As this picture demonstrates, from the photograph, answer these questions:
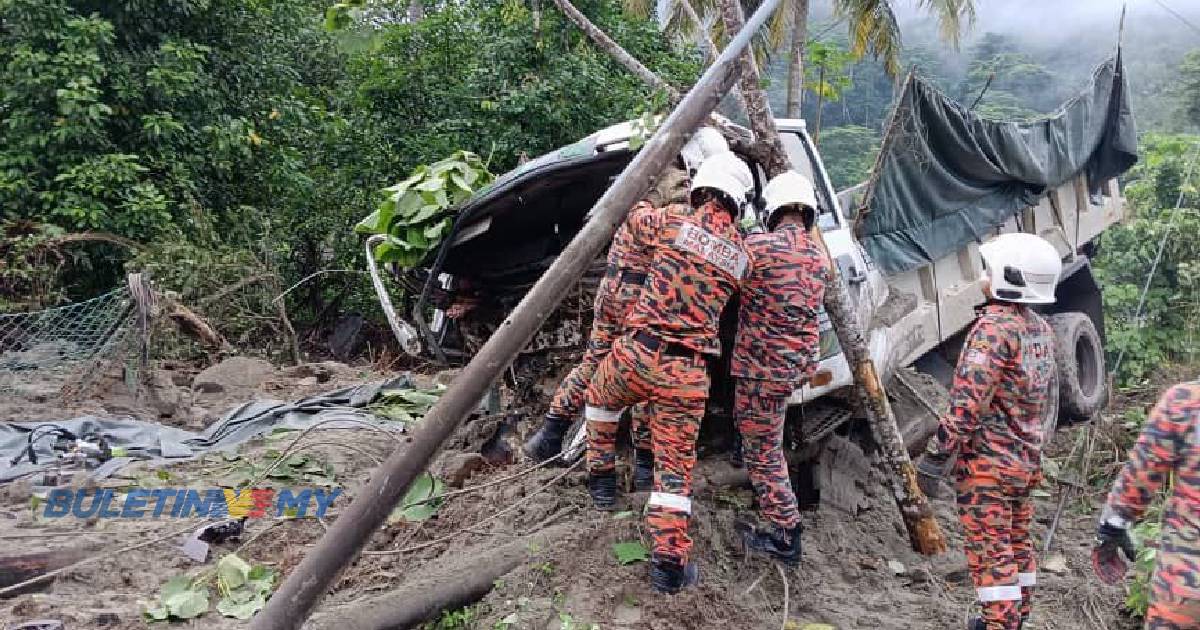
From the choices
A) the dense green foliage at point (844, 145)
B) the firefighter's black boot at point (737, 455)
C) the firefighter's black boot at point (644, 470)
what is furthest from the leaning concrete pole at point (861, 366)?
the dense green foliage at point (844, 145)

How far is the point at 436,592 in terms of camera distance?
452cm

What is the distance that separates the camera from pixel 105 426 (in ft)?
24.7

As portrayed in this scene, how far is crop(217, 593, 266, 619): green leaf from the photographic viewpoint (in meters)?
4.79

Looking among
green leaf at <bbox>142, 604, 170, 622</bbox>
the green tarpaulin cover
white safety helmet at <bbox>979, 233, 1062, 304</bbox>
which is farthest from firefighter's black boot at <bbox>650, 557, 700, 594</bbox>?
the green tarpaulin cover

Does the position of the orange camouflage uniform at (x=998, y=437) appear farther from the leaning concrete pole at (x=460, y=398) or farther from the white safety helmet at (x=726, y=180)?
the leaning concrete pole at (x=460, y=398)

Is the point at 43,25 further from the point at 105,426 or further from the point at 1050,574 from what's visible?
the point at 1050,574

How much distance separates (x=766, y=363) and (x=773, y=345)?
0.31 ft

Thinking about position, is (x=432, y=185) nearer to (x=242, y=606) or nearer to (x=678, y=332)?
(x=678, y=332)

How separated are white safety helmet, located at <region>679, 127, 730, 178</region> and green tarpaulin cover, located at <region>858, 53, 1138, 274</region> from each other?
2246mm

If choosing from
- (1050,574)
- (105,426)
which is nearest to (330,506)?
(105,426)

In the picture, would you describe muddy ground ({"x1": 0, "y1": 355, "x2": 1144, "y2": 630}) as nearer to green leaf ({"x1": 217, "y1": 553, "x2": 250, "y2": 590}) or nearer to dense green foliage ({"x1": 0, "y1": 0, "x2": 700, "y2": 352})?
green leaf ({"x1": 217, "y1": 553, "x2": 250, "y2": 590})

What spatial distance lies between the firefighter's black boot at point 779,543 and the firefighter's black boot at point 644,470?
0.60 meters

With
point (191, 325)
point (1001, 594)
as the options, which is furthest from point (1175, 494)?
point (191, 325)

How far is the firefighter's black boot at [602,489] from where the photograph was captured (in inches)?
198
